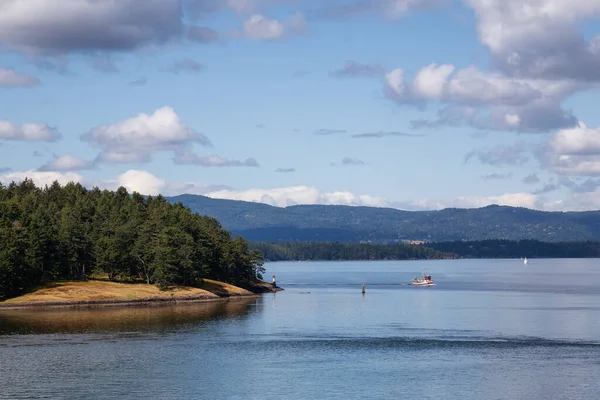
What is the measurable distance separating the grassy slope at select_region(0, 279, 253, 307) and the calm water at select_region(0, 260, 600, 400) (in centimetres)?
1238

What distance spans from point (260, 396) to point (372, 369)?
1846cm

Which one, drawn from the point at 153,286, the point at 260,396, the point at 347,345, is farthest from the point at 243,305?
the point at 260,396

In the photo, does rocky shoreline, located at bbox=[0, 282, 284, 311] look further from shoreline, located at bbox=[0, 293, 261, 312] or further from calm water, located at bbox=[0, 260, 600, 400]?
calm water, located at bbox=[0, 260, 600, 400]

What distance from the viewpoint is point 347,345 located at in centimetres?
11400

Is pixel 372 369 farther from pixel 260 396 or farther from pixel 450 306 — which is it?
pixel 450 306

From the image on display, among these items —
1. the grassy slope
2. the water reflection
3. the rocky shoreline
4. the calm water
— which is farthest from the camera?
the grassy slope

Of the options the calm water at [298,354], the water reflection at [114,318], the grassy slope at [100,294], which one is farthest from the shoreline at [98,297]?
the calm water at [298,354]

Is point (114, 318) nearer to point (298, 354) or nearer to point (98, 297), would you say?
point (98, 297)

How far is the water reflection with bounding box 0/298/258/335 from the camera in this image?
131 meters

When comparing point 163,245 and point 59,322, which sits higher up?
point 163,245

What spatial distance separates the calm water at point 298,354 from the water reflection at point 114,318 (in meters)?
0.33

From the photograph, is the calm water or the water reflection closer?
the calm water

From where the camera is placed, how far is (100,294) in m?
182

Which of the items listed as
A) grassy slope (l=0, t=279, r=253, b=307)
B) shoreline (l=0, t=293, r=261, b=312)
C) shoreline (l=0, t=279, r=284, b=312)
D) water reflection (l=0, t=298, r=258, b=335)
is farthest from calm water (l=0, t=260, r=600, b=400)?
grassy slope (l=0, t=279, r=253, b=307)
